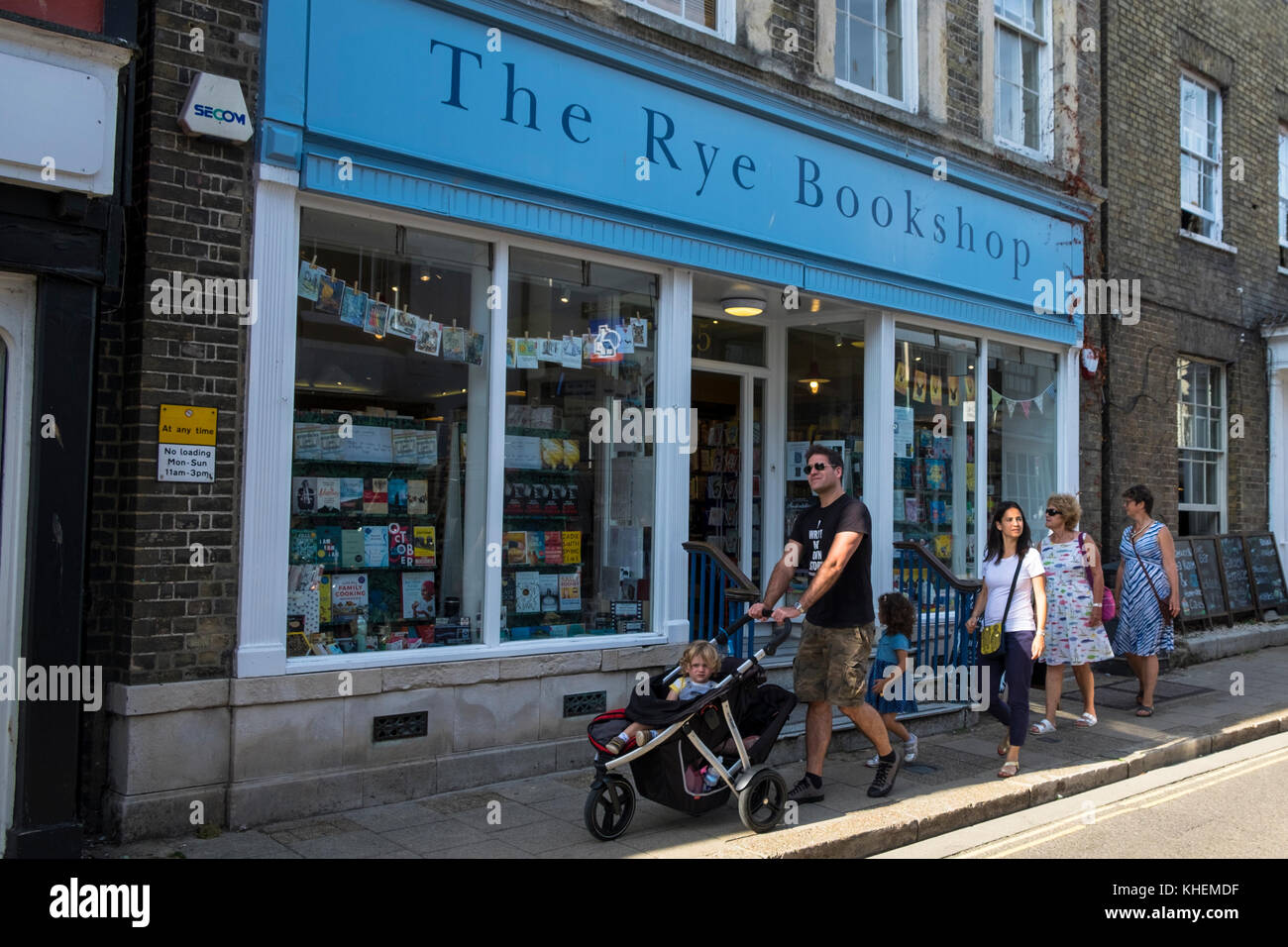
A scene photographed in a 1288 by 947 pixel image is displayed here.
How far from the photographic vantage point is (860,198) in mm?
9242

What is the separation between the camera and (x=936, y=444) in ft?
34.1

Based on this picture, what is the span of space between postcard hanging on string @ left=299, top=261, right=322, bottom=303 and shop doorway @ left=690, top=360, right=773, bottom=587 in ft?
14.9

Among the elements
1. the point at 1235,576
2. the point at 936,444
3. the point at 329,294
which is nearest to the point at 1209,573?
the point at 1235,576

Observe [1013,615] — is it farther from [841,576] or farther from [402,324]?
[402,324]

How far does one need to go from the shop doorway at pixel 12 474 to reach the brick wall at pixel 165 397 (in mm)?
429

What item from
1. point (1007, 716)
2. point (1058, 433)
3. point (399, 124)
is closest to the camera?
point (399, 124)

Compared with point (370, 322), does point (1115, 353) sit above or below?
above

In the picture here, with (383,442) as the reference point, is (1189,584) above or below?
below

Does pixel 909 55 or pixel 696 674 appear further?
pixel 909 55

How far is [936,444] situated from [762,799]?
5.59 meters

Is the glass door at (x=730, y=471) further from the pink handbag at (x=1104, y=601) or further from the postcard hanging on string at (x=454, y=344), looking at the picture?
the postcard hanging on string at (x=454, y=344)

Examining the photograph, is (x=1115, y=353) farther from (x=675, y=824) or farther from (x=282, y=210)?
(x=282, y=210)

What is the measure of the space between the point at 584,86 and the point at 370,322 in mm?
2274
